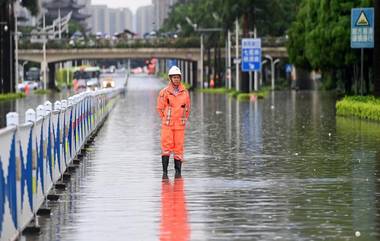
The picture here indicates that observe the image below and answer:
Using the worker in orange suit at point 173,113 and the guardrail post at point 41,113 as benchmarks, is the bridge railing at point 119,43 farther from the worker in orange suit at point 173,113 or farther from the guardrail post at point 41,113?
the guardrail post at point 41,113

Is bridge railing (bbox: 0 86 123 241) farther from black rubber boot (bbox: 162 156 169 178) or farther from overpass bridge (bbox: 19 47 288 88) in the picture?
overpass bridge (bbox: 19 47 288 88)

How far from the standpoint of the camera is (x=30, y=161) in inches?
537

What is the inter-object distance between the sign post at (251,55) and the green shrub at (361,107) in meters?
40.4

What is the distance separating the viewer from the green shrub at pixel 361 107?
4209cm

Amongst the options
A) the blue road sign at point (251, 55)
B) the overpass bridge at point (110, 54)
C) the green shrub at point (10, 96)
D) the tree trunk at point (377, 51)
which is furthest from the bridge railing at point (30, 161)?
the overpass bridge at point (110, 54)

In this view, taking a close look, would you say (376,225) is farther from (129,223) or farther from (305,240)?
(129,223)

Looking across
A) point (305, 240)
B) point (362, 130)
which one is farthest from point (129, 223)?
point (362, 130)

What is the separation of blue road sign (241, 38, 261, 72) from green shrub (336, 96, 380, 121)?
40360 millimetres

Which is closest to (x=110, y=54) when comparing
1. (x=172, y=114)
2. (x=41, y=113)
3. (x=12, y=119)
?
(x=172, y=114)

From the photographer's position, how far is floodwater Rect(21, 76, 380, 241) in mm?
13594

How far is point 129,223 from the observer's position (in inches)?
559

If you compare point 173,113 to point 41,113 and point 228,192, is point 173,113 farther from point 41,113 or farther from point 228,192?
point 41,113

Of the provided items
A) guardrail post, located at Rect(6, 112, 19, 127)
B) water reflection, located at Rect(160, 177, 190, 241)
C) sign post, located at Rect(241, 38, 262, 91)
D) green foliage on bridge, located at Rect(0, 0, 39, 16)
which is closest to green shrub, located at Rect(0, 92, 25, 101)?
green foliage on bridge, located at Rect(0, 0, 39, 16)

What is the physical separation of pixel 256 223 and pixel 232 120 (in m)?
31.2
